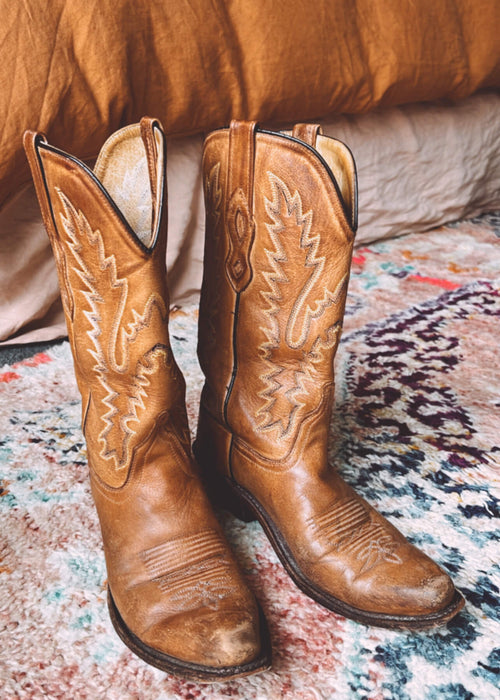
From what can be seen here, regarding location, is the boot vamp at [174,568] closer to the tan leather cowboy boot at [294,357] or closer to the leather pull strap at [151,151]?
the tan leather cowboy boot at [294,357]

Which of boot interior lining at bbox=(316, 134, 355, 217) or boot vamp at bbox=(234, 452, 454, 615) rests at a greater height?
boot interior lining at bbox=(316, 134, 355, 217)

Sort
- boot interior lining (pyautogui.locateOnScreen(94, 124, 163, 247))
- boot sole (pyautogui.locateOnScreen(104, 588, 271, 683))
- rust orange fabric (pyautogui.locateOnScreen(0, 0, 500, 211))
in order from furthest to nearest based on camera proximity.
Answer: rust orange fabric (pyautogui.locateOnScreen(0, 0, 500, 211)) → boot interior lining (pyautogui.locateOnScreen(94, 124, 163, 247)) → boot sole (pyautogui.locateOnScreen(104, 588, 271, 683))

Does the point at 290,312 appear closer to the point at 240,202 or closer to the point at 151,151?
the point at 240,202

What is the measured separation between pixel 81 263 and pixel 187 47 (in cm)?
69

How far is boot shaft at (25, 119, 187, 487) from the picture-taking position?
68 cm

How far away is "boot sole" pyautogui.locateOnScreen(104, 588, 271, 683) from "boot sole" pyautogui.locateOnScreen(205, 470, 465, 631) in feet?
0.29

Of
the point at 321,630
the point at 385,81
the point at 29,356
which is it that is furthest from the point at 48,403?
the point at 385,81

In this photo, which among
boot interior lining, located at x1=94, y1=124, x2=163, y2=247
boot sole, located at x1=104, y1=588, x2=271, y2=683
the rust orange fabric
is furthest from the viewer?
the rust orange fabric

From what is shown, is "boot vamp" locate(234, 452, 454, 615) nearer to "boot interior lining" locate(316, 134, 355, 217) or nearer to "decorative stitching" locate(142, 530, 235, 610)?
"decorative stitching" locate(142, 530, 235, 610)

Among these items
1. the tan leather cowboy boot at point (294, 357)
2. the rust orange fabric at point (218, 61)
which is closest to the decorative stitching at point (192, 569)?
the tan leather cowboy boot at point (294, 357)

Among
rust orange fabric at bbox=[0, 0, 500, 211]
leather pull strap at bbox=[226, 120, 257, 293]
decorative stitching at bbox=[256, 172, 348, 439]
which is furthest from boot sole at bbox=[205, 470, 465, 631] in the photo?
rust orange fabric at bbox=[0, 0, 500, 211]

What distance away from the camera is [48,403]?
3.88 ft

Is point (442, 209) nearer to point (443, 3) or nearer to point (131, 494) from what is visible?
point (443, 3)

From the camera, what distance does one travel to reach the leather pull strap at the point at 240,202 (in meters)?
0.75
